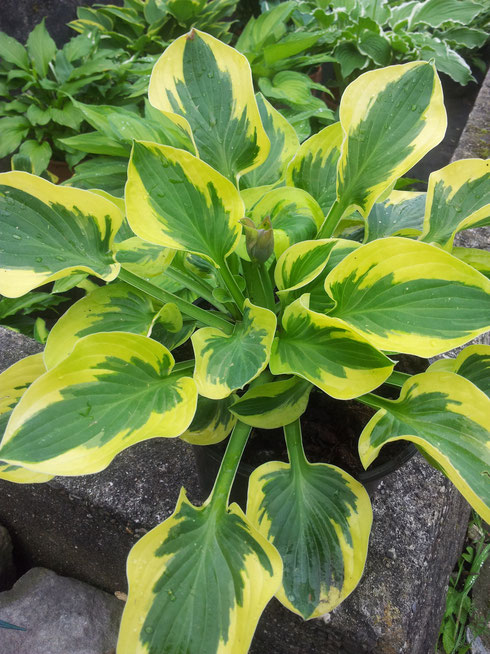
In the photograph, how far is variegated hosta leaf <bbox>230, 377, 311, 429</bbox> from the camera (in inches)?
24.9

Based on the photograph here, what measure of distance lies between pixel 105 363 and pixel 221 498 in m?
0.22

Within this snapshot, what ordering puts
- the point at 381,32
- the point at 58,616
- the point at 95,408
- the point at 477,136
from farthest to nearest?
the point at 381,32 → the point at 477,136 → the point at 58,616 → the point at 95,408

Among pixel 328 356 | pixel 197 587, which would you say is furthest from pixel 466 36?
pixel 197 587

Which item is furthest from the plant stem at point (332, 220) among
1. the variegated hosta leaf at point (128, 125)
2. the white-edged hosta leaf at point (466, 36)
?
the white-edged hosta leaf at point (466, 36)

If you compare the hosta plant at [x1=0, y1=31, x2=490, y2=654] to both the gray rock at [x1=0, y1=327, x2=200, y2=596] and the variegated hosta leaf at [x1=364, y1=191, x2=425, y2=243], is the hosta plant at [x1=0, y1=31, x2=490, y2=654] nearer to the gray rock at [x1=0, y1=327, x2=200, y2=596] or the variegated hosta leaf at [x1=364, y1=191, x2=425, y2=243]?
the variegated hosta leaf at [x1=364, y1=191, x2=425, y2=243]

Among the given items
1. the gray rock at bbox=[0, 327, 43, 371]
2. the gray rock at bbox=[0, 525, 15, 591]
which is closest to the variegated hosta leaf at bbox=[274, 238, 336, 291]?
the gray rock at bbox=[0, 327, 43, 371]

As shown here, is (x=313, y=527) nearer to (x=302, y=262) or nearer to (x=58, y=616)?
(x=302, y=262)

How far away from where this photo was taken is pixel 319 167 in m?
0.77

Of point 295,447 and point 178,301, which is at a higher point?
point 178,301

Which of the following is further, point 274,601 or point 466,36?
point 466,36

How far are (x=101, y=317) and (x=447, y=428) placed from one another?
0.44 meters

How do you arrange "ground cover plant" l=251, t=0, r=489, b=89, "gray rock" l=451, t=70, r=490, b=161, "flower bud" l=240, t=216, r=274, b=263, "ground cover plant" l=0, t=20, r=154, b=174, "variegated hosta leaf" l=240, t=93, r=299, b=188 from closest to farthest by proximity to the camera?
"flower bud" l=240, t=216, r=274, b=263
"variegated hosta leaf" l=240, t=93, r=299, b=188
"gray rock" l=451, t=70, r=490, b=161
"ground cover plant" l=0, t=20, r=154, b=174
"ground cover plant" l=251, t=0, r=489, b=89

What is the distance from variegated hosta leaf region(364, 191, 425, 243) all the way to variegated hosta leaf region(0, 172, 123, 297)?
14.9 inches

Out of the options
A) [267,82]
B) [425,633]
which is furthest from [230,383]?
[267,82]
